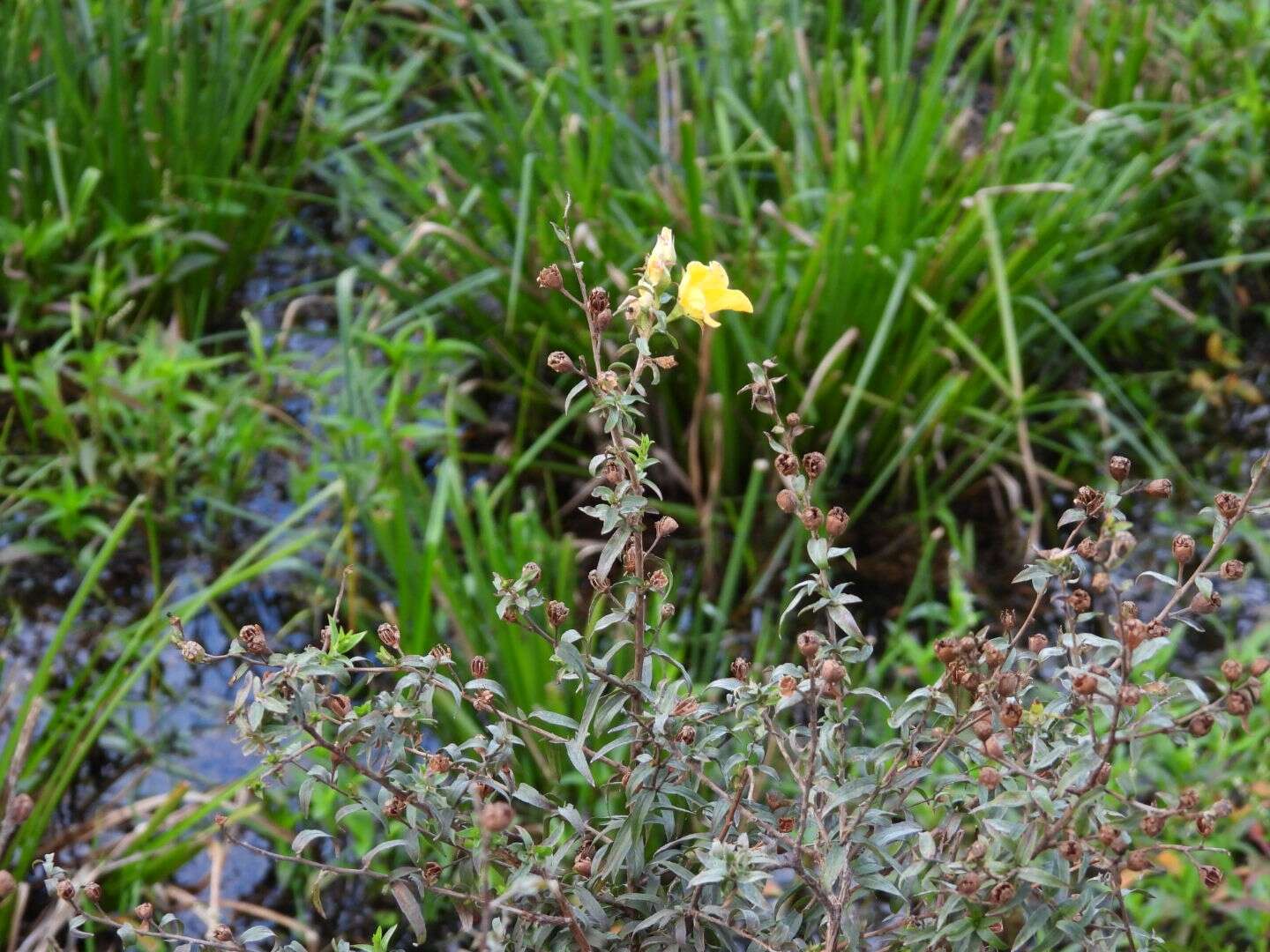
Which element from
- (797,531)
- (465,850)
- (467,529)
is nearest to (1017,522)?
(797,531)

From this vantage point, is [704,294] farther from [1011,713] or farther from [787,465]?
[1011,713]

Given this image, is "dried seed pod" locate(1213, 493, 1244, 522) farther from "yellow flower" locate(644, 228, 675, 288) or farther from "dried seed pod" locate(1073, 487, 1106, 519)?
"yellow flower" locate(644, 228, 675, 288)

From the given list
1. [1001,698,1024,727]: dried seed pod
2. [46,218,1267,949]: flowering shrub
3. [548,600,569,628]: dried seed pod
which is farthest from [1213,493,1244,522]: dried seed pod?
[548,600,569,628]: dried seed pod

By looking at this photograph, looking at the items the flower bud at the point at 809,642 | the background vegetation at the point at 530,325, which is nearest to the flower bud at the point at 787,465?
the flower bud at the point at 809,642

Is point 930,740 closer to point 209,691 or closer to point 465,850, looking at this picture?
point 465,850

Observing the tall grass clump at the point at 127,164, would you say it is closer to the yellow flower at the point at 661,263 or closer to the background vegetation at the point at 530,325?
the background vegetation at the point at 530,325
